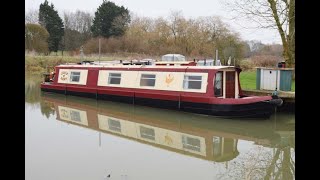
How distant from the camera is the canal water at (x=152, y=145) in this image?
5.81 metres

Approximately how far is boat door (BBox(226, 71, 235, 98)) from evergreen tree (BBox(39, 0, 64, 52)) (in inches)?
1149

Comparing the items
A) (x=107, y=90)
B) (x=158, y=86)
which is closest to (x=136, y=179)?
(x=158, y=86)

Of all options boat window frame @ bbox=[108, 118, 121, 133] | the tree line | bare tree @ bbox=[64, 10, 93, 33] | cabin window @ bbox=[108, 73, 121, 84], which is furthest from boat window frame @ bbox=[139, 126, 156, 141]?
bare tree @ bbox=[64, 10, 93, 33]

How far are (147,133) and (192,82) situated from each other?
2874 mm

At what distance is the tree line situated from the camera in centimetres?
2821

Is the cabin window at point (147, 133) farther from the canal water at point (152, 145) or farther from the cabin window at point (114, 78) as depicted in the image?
the cabin window at point (114, 78)

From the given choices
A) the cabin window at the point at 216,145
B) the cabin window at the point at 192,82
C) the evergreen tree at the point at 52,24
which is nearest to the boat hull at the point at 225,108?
the cabin window at the point at 192,82

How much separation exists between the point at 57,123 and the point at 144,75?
370cm

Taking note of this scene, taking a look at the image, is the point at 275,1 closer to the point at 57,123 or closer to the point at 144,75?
the point at 144,75

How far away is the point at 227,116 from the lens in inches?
398

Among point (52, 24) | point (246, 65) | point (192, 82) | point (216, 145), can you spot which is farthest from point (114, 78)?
point (52, 24)

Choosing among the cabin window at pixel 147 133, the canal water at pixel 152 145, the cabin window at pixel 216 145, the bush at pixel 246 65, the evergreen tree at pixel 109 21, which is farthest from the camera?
the evergreen tree at pixel 109 21

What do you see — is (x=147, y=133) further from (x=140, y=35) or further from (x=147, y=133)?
(x=140, y=35)

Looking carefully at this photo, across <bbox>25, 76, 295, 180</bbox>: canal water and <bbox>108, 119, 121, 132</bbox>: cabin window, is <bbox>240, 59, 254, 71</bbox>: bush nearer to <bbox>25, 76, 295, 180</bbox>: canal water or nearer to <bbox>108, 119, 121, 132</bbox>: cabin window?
<bbox>25, 76, 295, 180</bbox>: canal water
